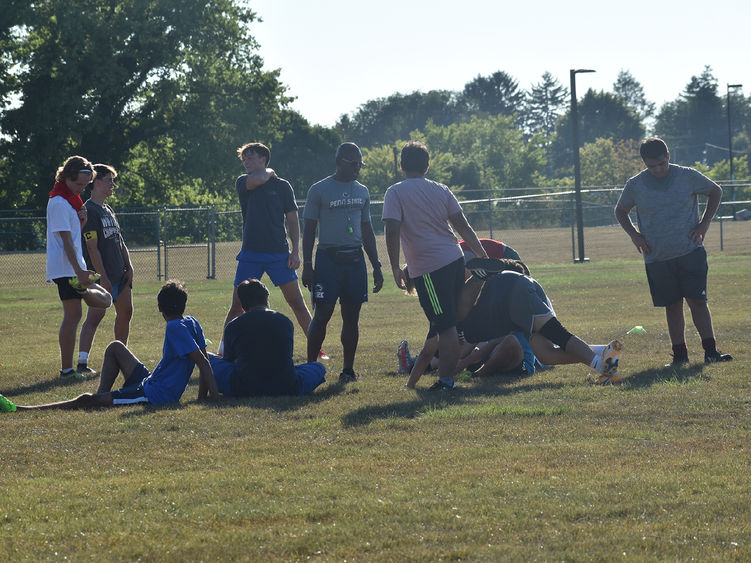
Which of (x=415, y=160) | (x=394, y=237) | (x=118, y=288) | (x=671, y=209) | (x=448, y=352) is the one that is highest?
(x=415, y=160)

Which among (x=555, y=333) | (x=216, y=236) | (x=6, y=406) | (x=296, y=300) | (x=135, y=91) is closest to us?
(x=6, y=406)

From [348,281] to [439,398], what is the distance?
5.22ft

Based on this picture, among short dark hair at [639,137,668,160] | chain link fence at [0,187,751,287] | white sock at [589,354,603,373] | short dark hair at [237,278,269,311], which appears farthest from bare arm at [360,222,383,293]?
chain link fence at [0,187,751,287]

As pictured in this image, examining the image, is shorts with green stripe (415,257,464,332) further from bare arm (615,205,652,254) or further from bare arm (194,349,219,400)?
bare arm (615,205,652,254)

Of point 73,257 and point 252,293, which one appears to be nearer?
point 252,293

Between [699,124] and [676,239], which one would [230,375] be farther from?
[699,124]

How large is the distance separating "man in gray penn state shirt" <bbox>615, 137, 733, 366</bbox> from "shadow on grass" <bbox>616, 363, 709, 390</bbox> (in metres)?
0.36

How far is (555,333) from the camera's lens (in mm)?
8336

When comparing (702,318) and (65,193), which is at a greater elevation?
(65,193)

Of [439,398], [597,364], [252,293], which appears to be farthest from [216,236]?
[439,398]

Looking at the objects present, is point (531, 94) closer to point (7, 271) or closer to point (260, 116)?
point (260, 116)

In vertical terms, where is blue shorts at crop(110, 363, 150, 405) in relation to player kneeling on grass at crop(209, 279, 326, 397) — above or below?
below

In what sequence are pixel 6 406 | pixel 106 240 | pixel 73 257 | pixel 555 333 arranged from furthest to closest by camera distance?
pixel 106 240 → pixel 73 257 → pixel 555 333 → pixel 6 406

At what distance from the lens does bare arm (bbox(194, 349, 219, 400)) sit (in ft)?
24.3
